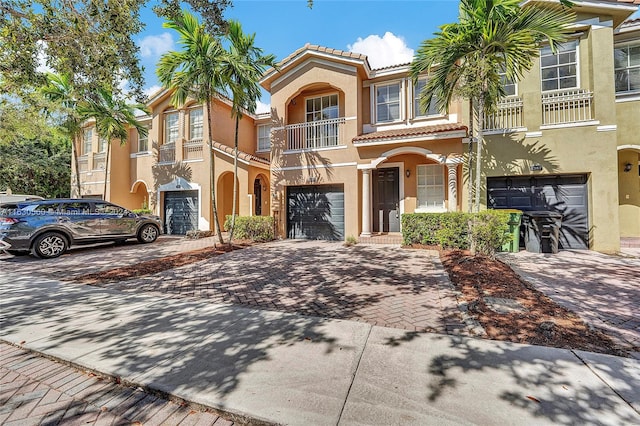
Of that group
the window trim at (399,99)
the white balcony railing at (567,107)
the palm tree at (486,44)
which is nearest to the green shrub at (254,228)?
the window trim at (399,99)

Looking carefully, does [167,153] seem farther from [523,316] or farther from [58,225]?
[523,316]

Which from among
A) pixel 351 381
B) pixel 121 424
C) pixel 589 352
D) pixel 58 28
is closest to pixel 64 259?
pixel 58 28

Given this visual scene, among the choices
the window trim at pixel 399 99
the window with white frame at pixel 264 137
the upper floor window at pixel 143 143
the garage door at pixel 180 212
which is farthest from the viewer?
the window with white frame at pixel 264 137

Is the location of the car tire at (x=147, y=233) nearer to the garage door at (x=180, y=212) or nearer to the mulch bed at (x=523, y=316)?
the garage door at (x=180, y=212)

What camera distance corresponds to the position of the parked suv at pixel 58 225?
8383 mm

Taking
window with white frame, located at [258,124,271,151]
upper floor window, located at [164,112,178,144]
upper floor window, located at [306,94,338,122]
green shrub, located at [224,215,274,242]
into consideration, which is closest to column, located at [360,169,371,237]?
upper floor window, located at [306,94,338,122]

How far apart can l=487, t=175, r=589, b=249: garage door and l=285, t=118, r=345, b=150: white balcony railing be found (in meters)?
6.29

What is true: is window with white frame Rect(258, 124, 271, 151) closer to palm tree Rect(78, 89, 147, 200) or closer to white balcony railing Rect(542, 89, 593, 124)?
palm tree Rect(78, 89, 147, 200)

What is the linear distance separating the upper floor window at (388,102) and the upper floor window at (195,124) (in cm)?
950

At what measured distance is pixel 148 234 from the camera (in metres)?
12.1

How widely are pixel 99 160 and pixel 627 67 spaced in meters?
26.1

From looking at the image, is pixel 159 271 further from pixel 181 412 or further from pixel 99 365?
pixel 181 412

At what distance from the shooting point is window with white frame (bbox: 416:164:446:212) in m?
11.4

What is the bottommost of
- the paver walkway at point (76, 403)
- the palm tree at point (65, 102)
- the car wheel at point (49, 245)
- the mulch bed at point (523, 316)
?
the paver walkway at point (76, 403)
